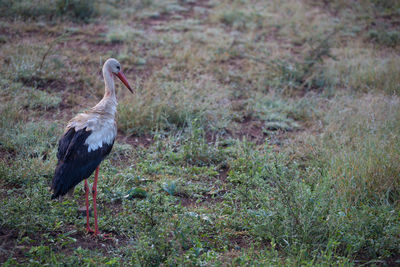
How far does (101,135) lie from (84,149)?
274mm

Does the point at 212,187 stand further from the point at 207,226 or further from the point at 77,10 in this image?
the point at 77,10

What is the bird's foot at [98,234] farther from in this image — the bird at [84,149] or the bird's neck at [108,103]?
the bird's neck at [108,103]

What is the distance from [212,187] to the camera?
16.9 feet

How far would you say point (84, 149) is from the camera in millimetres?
4262

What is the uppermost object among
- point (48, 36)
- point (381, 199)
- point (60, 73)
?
point (48, 36)

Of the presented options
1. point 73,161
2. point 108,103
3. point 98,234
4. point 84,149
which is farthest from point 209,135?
point 98,234

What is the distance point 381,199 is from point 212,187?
2034 millimetres

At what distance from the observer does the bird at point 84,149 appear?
4.08 meters

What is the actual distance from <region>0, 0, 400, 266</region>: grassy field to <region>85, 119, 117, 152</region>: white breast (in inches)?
26.9

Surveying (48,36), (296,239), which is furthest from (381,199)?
(48,36)

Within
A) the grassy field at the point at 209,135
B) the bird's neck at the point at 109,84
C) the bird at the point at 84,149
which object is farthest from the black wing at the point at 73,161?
the bird's neck at the point at 109,84

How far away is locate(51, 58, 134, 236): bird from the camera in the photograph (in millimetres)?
4082

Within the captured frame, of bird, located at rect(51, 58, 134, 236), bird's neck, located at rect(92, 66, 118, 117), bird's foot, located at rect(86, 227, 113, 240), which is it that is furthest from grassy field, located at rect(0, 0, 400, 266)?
bird's neck, located at rect(92, 66, 118, 117)

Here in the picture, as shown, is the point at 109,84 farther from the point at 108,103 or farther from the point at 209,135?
the point at 209,135
